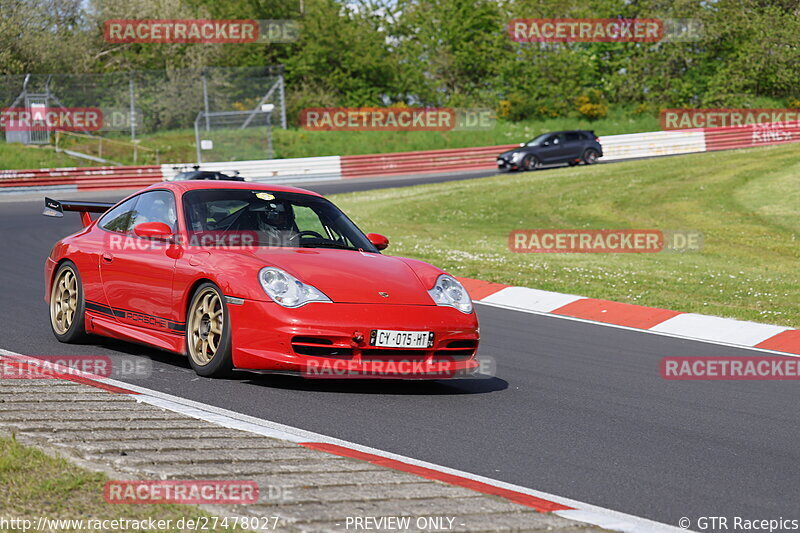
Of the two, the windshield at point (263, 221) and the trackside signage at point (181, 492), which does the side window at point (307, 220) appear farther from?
the trackside signage at point (181, 492)

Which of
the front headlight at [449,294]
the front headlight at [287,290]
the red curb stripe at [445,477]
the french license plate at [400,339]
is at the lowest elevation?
the red curb stripe at [445,477]

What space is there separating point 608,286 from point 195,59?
4792 cm

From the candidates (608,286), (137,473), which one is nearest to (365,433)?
(137,473)

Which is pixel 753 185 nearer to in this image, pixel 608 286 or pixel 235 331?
pixel 608 286

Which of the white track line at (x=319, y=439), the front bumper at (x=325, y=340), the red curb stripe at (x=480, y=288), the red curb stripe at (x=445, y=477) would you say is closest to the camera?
the white track line at (x=319, y=439)

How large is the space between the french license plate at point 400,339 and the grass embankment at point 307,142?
3233cm

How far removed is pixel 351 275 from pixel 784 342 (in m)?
5.07

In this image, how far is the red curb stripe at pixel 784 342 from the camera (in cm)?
1013

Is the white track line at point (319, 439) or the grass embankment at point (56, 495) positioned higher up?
the grass embankment at point (56, 495)

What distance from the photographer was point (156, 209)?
27.6ft

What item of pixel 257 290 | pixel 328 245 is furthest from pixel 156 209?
pixel 257 290

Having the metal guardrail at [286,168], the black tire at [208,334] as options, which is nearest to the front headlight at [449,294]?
the black tire at [208,334]

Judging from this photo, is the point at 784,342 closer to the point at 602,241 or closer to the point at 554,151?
the point at 602,241

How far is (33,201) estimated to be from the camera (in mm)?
30625
